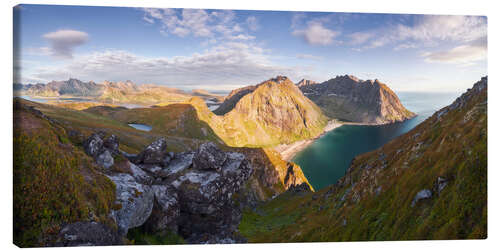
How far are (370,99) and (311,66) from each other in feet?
680

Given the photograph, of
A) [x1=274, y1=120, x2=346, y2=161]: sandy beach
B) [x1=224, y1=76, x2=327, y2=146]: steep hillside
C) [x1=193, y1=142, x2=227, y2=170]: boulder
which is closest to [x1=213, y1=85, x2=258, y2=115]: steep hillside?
[x1=224, y1=76, x2=327, y2=146]: steep hillside

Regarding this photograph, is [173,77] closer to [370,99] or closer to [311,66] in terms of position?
[311,66]

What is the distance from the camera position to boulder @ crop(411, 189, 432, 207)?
718cm

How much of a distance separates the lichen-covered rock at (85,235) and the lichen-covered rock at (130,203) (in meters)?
0.49

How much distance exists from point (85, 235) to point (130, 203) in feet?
4.85

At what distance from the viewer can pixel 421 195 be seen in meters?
7.31

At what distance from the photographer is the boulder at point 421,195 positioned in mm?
7183

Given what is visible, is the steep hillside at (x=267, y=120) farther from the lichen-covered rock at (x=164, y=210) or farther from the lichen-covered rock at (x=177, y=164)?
the lichen-covered rock at (x=164, y=210)

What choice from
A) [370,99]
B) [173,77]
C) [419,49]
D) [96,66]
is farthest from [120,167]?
[370,99]

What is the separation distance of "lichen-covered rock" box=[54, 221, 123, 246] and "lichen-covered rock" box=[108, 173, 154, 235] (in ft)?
1.60

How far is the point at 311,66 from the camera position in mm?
20125

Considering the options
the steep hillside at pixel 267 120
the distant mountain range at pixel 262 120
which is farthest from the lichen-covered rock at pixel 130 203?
the steep hillside at pixel 267 120

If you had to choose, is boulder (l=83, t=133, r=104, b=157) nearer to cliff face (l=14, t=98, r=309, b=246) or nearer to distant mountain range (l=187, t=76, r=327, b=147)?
cliff face (l=14, t=98, r=309, b=246)

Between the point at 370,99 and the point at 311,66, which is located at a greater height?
the point at 370,99
